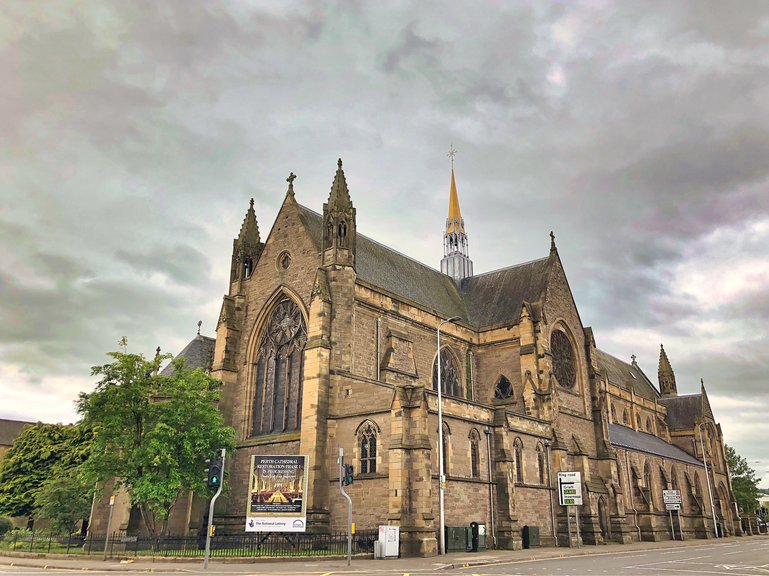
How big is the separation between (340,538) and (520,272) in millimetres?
28177

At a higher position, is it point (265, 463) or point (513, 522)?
point (265, 463)

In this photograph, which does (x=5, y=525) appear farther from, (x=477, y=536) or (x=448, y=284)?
(x=477, y=536)

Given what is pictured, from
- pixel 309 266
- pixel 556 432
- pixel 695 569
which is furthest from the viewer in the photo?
pixel 556 432

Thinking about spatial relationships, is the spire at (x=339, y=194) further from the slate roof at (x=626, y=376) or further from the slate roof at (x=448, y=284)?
the slate roof at (x=626, y=376)

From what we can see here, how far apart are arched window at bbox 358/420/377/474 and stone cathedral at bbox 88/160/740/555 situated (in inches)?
3.6

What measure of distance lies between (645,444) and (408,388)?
4019cm

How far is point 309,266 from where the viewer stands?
38562 mm

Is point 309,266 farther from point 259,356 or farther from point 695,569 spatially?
point 695,569

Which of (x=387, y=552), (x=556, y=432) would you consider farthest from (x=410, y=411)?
(x=556, y=432)

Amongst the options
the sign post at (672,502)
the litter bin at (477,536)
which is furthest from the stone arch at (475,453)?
the sign post at (672,502)

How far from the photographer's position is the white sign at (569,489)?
37812 millimetres

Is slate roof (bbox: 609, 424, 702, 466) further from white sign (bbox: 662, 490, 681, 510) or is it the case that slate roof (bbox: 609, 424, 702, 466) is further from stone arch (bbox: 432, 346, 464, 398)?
stone arch (bbox: 432, 346, 464, 398)

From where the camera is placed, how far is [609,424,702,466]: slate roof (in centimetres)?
5628

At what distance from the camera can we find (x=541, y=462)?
3941 centimetres
